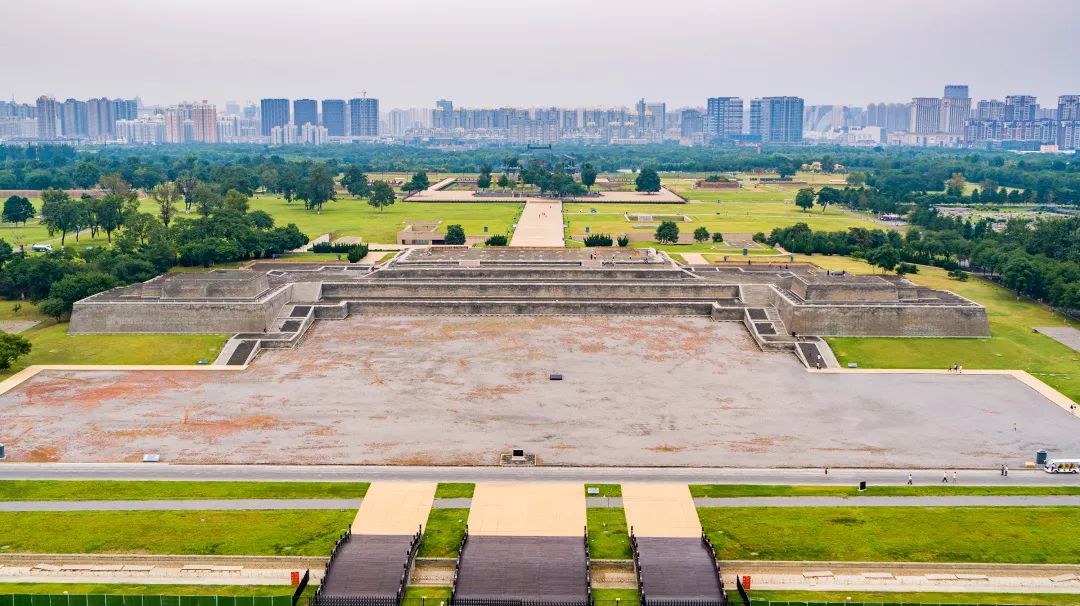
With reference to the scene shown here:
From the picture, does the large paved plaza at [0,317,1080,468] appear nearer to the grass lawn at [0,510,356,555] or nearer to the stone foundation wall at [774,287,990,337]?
the stone foundation wall at [774,287,990,337]

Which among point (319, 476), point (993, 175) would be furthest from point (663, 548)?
point (993, 175)

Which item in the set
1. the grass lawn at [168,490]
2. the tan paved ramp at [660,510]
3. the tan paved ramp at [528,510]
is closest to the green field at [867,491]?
the tan paved ramp at [660,510]

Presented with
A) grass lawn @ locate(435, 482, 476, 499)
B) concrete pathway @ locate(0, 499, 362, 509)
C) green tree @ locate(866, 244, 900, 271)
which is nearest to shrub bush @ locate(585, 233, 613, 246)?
green tree @ locate(866, 244, 900, 271)

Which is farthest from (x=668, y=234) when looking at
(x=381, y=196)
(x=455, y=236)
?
(x=381, y=196)

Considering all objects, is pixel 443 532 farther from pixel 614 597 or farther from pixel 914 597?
pixel 914 597

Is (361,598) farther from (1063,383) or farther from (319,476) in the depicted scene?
(1063,383)
